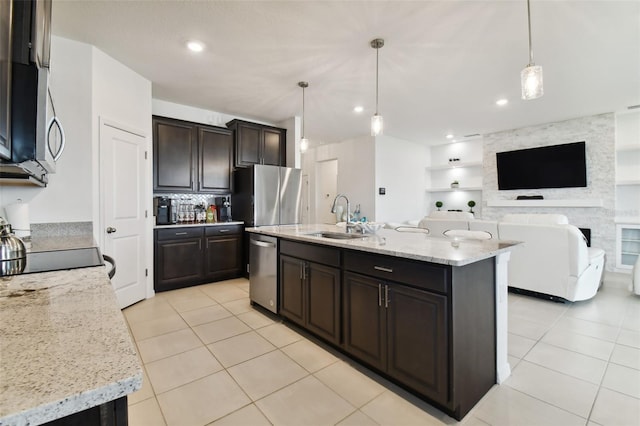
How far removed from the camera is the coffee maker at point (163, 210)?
4.25 metres

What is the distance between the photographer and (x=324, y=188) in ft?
26.6

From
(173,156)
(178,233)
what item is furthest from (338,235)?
(173,156)

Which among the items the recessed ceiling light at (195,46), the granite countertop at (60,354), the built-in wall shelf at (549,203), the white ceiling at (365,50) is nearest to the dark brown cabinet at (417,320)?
the granite countertop at (60,354)

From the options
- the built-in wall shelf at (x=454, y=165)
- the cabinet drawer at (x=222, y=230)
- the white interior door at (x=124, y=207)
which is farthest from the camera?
the built-in wall shelf at (x=454, y=165)

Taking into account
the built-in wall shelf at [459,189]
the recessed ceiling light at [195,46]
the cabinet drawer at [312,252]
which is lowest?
the cabinet drawer at [312,252]

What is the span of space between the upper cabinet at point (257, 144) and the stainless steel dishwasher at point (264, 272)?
1.99 meters

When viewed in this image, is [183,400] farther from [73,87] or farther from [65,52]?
[65,52]

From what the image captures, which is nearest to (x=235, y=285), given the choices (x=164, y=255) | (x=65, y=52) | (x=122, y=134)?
(x=164, y=255)

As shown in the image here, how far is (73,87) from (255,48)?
1796 millimetres

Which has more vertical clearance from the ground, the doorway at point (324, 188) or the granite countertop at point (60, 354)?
the doorway at point (324, 188)

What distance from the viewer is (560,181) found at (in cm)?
573

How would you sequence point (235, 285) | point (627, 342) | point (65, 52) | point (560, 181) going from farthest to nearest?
point (560, 181), point (235, 285), point (65, 52), point (627, 342)

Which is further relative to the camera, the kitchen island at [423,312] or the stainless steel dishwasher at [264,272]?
the stainless steel dishwasher at [264,272]

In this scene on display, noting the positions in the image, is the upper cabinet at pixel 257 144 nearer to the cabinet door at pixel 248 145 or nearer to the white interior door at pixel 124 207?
the cabinet door at pixel 248 145
